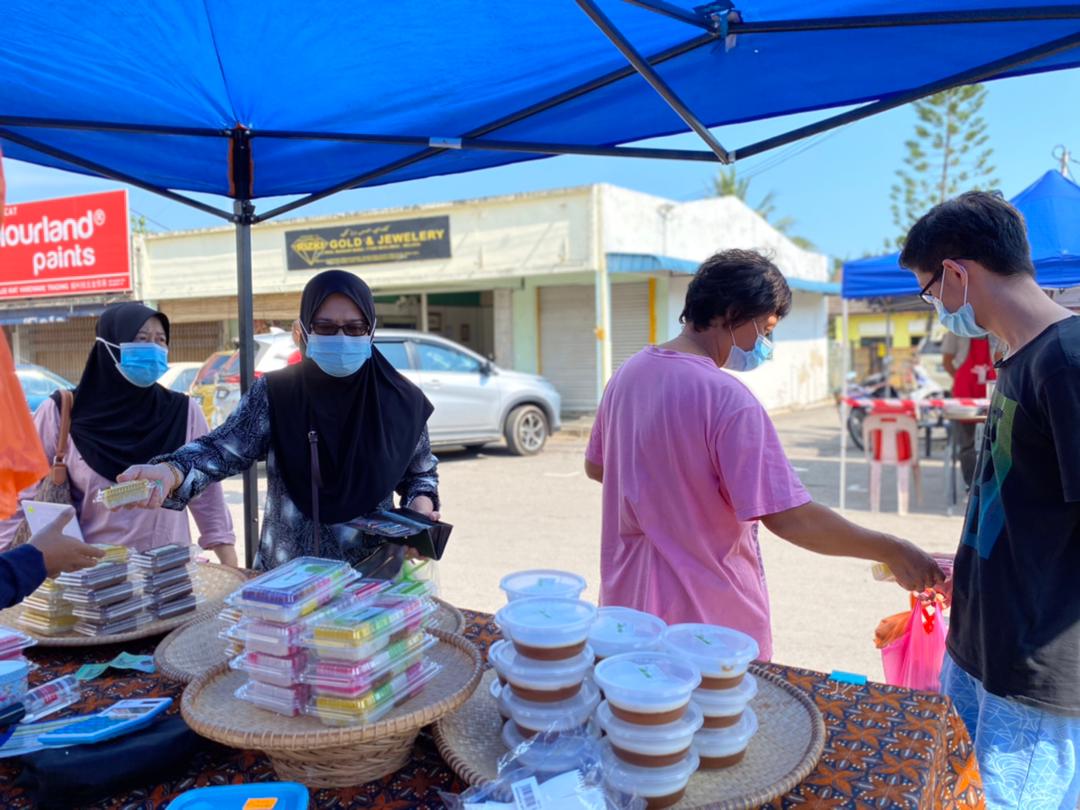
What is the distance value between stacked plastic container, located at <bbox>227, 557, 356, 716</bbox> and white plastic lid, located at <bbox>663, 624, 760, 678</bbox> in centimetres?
64

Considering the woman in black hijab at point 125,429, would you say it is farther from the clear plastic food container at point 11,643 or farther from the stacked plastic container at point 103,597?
the clear plastic food container at point 11,643

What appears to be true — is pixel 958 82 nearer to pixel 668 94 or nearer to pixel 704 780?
pixel 668 94

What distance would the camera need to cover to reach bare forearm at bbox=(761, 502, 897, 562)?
5.45 ft

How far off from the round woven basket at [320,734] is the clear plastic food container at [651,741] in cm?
30

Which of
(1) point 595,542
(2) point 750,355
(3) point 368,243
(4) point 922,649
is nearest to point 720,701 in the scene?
(2) point 750,355

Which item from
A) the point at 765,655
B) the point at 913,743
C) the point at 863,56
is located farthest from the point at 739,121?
the point at 913,743

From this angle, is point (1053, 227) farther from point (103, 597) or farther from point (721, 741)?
point (103, 597)

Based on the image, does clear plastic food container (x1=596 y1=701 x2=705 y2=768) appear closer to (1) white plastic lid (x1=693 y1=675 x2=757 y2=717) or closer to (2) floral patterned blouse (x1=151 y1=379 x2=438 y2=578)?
(1) white plastic lid (x1=693 y1=675 x2=757 y2=717)

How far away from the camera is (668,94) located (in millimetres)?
2037

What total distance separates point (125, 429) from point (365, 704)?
2022mm

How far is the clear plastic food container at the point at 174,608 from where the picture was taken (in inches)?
76.9

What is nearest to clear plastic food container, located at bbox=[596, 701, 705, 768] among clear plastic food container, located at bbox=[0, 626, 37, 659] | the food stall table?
the food stall table

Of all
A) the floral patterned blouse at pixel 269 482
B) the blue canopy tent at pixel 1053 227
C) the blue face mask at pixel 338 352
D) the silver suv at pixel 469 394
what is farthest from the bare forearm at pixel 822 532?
the silver suv at pixel 469 394

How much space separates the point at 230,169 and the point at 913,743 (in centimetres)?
310
